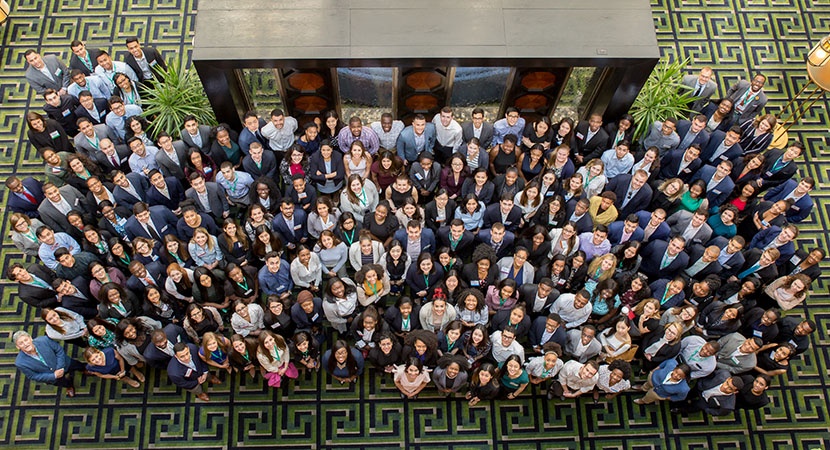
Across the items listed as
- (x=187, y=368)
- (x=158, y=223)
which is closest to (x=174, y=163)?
(x=158, y=223)

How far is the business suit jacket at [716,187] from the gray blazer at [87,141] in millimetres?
8038

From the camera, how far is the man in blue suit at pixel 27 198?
9141mm

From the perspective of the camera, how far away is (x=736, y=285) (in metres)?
8.88

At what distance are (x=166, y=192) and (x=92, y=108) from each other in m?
1.75

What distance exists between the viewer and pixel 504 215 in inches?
356

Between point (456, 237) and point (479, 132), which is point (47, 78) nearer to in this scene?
point (479, 132)

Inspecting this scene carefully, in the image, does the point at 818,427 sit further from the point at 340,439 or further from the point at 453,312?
the point at 340,439

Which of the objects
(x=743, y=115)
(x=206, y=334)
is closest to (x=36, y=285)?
(x=206, y=334)

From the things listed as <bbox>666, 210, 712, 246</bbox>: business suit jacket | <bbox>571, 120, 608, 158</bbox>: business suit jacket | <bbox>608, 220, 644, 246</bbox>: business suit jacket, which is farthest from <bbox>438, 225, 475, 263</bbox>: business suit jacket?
<bbox>666, 210, 712, 246</bbox>: business suit jacket

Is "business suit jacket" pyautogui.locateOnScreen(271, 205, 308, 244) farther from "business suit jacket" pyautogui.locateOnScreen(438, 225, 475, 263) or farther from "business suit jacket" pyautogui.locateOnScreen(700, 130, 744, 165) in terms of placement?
"business suit jacket" pyautogui.locateOnScreen(700, 130, 744, 165)

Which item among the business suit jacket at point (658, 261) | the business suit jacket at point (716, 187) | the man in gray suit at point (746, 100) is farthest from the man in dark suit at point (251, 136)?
the man in gray suit at point (746, 100)

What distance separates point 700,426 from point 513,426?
244 centimetres

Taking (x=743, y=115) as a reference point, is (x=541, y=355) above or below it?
below

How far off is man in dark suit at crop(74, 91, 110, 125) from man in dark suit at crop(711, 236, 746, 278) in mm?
8381
